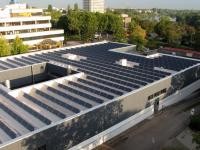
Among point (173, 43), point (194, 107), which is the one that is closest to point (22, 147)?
point (194, 107)

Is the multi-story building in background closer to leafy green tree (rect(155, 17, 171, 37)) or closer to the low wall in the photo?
leafy green tree (rect(155, 17, 171, 37))

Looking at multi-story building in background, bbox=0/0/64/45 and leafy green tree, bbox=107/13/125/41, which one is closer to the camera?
multi-story building in background, bbox=0/0/64/45

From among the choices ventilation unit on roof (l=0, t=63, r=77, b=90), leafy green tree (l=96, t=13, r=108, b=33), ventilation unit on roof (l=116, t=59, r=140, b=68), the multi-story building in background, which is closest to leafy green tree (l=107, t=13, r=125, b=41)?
leafy green tree (l=96, t=13, r=108, b=33)

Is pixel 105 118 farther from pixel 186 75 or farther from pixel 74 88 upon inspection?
pixel 186 75

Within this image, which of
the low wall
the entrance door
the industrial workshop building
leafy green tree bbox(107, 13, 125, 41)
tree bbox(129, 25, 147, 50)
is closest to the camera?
the industrial workshop building

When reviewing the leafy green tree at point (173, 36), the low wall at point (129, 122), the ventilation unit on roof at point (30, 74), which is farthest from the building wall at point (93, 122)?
the leafy green tree at point (173, 36)

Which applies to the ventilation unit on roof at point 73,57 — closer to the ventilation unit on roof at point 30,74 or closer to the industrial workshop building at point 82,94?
the industrial workshop building at point 82,94

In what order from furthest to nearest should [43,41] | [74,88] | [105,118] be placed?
[43,41]
[74,88]
[105,118]
